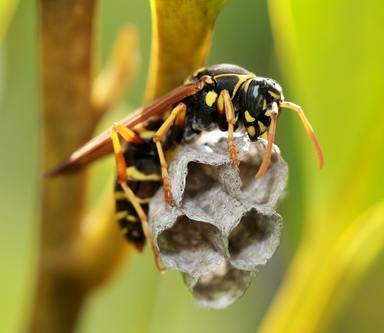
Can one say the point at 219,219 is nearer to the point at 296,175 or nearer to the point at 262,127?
the point at 262,127

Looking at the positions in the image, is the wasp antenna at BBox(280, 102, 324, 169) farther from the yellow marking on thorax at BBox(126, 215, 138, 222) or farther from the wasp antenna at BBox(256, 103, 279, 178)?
the yellow marking on thorax at BBox(126, 215, 138, 222)

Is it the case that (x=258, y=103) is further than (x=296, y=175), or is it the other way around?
(x=296, y=175)

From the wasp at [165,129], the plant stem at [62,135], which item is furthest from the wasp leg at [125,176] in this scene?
the plant stem at [62,135]

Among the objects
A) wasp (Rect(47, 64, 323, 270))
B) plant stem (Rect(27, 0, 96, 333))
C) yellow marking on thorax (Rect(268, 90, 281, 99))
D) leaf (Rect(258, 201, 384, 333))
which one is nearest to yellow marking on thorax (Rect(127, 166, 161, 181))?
wasp (Rect(47, 64, 323, 270))

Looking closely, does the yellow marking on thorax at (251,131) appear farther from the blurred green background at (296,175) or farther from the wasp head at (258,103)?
the blurred green background at (296,175)

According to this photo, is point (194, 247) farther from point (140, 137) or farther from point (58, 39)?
point (58, 39)

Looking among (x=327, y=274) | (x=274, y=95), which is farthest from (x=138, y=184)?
(x=327, y=274)

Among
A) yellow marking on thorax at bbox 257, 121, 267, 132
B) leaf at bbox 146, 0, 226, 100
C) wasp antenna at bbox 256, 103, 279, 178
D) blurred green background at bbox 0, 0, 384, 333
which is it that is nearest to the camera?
leaf at bbox 146, 0, 226, 100
